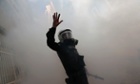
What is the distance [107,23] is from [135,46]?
110 cm

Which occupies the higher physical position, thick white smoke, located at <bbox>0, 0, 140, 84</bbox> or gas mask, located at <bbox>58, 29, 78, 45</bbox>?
thick white smoke, located at <bbox>0, 0, 140, 84</bbox>

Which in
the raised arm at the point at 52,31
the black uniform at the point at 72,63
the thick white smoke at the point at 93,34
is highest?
the thick white smoke at the point at 93,34

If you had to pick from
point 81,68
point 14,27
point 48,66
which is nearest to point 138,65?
point 48,66

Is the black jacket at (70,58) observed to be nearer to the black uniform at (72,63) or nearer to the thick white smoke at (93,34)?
the black uniform at (72,63)

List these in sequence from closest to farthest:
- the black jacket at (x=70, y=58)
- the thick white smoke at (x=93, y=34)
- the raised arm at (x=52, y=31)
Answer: the raised arm at (x=52, y=31) < the black jacket at (x=70, y=58) < the thick white smoke at (x=93, y=34)

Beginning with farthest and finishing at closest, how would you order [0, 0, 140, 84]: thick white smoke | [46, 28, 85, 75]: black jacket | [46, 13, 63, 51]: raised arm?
[0, 0, 140, 84]: thick white smoke → [46, 28, 85, 75]: black jacket → [46, 13, 63, 51]: raised arm

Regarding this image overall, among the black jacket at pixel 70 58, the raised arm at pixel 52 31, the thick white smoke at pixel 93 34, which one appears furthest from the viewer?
the thick white smoke at pixel 93 34

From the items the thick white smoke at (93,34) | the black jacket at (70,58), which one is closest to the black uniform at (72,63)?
the black jacket at (70,58)

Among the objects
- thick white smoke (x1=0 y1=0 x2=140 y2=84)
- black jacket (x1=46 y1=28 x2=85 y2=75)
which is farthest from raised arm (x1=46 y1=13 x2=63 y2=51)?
thick white smoke (x1=0 y1=0 x2=140 y2=84)

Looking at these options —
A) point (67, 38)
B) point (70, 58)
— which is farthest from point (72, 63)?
point (67, 38)

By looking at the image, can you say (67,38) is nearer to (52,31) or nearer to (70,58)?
(70,58)

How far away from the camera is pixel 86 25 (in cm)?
834

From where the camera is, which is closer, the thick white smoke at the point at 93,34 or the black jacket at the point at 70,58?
the black jacket at the point at 70,58

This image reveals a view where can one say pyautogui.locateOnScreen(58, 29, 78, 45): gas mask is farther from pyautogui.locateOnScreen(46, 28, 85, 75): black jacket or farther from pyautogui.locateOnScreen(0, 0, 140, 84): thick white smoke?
pyautogui.locateOnScreen(0, 0, 140, 84): thick white smoke
